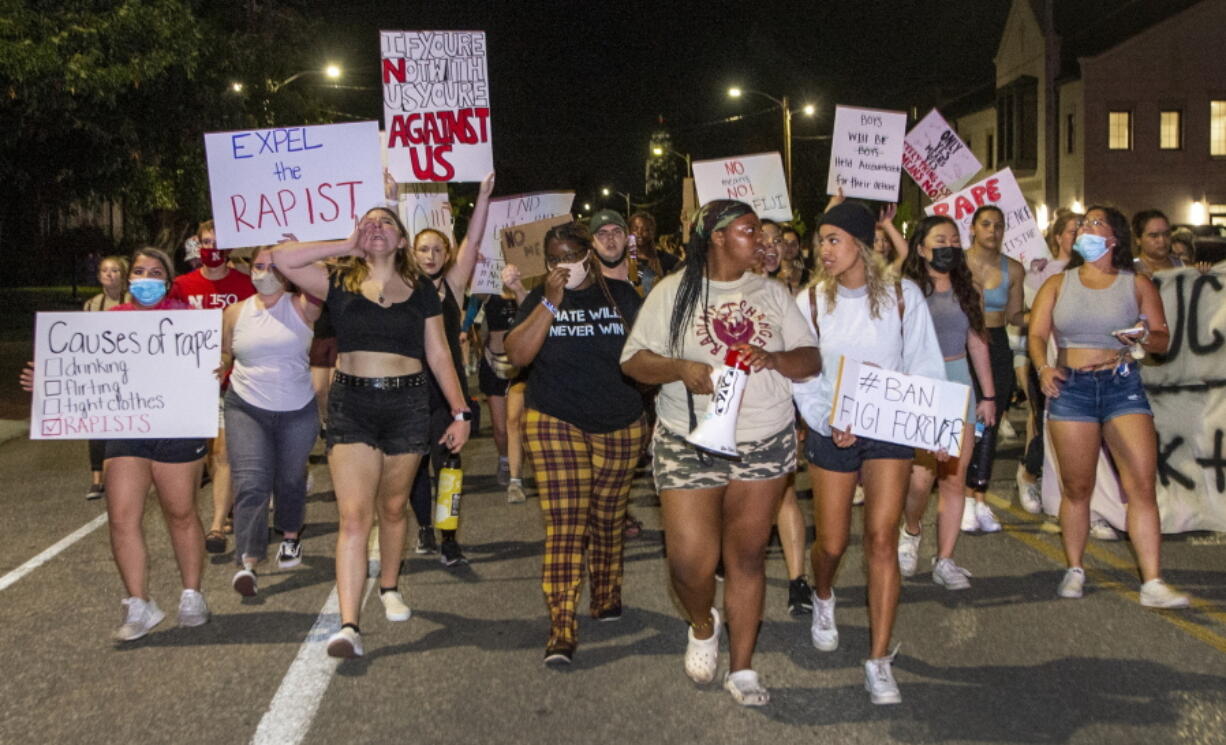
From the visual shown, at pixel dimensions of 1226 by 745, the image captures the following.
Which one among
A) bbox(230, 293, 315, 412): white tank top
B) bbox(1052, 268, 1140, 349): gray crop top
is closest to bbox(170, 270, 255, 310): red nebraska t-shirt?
bbox(230, 293, 315, 412): white tank top

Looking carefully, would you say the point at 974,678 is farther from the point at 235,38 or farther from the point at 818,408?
the point at 235,38

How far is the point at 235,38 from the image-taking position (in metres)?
28.9

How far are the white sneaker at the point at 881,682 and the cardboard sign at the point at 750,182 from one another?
27.3 ft

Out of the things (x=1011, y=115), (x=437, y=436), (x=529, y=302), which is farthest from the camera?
(x=1011, y=115)

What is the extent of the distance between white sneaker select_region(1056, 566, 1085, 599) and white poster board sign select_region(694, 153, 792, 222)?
22.6 feet

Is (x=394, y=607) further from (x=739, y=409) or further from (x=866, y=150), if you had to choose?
(x=866, y=150)

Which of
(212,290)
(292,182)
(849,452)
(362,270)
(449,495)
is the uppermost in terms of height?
(292,182)

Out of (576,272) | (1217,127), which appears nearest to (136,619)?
(576,272)

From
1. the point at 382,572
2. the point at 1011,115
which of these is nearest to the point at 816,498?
the point at 382,572

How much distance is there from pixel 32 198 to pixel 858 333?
26.2 m

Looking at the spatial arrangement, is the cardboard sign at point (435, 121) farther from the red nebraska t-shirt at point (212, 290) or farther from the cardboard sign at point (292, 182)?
the cardboard sign at point (292, 182)

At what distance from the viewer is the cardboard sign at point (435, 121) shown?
9422 millimetres

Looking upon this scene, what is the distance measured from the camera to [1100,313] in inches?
263

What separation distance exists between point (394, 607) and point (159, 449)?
4.41ft
